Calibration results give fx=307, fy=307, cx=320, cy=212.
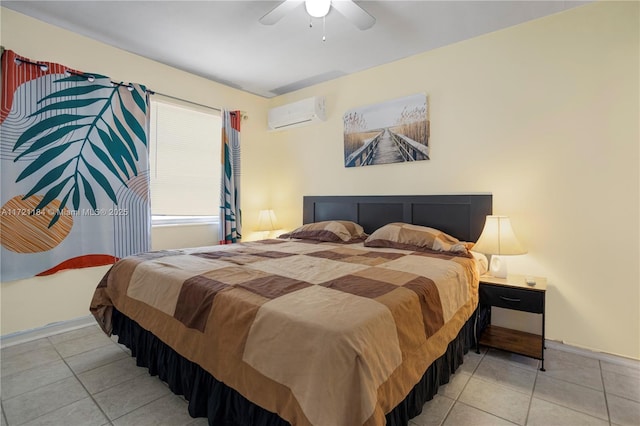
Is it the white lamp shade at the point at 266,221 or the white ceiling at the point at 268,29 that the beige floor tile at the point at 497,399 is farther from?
the white lamp shade at the point at 266,221

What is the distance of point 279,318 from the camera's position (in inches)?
47.1

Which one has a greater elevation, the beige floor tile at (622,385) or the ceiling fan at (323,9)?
the ceiling fan at (323,9)

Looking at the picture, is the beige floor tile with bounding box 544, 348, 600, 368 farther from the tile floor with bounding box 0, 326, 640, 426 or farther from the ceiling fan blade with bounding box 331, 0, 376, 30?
the ceiling fan blade with bounding box 331, 0, 376, 30

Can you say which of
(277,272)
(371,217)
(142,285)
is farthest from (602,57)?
(142,285)

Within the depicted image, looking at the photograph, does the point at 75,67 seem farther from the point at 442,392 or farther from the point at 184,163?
the point at 442,392

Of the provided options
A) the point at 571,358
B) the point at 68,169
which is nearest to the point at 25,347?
the point at 68,169

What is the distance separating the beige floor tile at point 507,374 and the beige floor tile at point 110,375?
2.26 meters

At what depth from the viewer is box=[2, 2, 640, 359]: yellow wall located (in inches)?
85.3

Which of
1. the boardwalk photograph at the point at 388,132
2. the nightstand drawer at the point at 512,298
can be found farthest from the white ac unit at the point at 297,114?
the nightstand drawer at the point at 512,298

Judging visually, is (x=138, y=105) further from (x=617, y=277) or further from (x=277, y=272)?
(x=617, y=277)

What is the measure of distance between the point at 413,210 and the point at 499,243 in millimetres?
946

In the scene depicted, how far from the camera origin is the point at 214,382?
147 cm

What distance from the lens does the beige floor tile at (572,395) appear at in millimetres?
1677

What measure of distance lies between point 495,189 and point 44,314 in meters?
4.03
